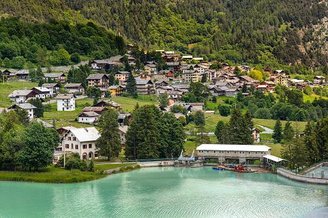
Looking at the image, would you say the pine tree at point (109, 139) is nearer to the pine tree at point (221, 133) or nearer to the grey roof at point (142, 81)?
the pine tree at point (221, 133)

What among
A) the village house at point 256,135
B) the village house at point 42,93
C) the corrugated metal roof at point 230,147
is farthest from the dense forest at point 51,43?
the corrugated metal roof at point 230,147

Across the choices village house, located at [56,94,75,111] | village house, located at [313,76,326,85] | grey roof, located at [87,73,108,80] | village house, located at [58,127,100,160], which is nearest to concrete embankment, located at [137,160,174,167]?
village house, located at [58,127,100,160]

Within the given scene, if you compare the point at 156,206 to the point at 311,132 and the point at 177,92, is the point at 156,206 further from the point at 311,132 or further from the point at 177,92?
the point at 177,92

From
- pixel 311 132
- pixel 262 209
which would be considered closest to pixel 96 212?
pixel 262 209

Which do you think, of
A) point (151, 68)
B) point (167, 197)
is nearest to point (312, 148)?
point (167, 197)

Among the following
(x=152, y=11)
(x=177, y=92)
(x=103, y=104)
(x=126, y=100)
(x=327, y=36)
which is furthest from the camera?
(x=327, y=36)

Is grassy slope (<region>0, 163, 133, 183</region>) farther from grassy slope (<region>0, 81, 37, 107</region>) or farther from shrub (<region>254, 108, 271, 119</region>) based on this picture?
shrub (<region>254, 108, 271, 119</region>)

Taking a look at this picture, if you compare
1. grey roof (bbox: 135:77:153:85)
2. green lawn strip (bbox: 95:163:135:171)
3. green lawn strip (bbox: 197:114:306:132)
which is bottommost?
green lawn strip (bbox: 95:163:135:171)
